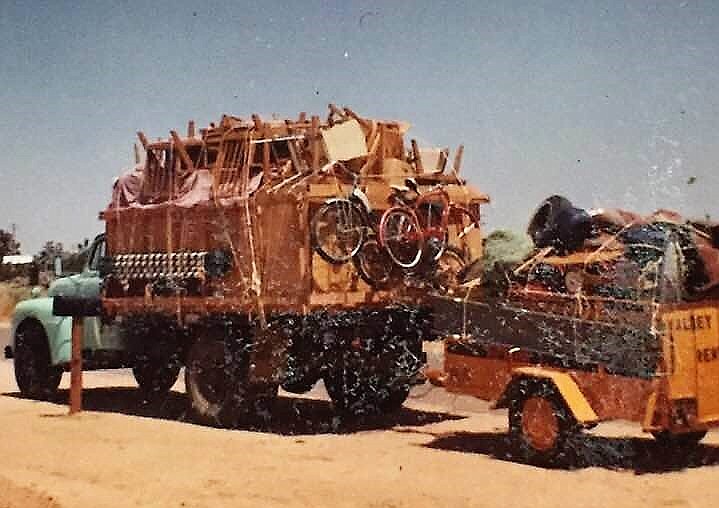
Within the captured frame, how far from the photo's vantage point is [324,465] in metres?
9.98

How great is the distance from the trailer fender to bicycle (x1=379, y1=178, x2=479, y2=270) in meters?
2.62

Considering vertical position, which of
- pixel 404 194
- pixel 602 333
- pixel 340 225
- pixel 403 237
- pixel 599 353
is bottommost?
pixel 599 353

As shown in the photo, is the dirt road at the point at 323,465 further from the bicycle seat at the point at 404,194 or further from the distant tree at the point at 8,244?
the distant tree at the point at 8,244

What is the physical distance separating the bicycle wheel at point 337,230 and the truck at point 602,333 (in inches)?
76.8

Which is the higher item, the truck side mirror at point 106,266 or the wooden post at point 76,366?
the truck side mirror at point 106,266

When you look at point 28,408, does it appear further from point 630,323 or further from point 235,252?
point 630,323

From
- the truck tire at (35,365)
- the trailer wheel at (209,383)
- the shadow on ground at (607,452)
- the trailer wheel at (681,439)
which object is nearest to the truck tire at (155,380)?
the truck tire at (35,365)

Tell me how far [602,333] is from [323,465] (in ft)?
9.34

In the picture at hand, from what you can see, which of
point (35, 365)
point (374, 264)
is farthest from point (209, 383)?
point (35, 365)

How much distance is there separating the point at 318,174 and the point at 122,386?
7347 millimetres

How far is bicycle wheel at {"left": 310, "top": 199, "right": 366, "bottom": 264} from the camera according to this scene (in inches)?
465

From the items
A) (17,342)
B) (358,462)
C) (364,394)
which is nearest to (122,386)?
(17,342)

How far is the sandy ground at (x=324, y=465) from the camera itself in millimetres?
8383

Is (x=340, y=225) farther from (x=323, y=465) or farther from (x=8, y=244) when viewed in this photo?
(x=8, y=244)
